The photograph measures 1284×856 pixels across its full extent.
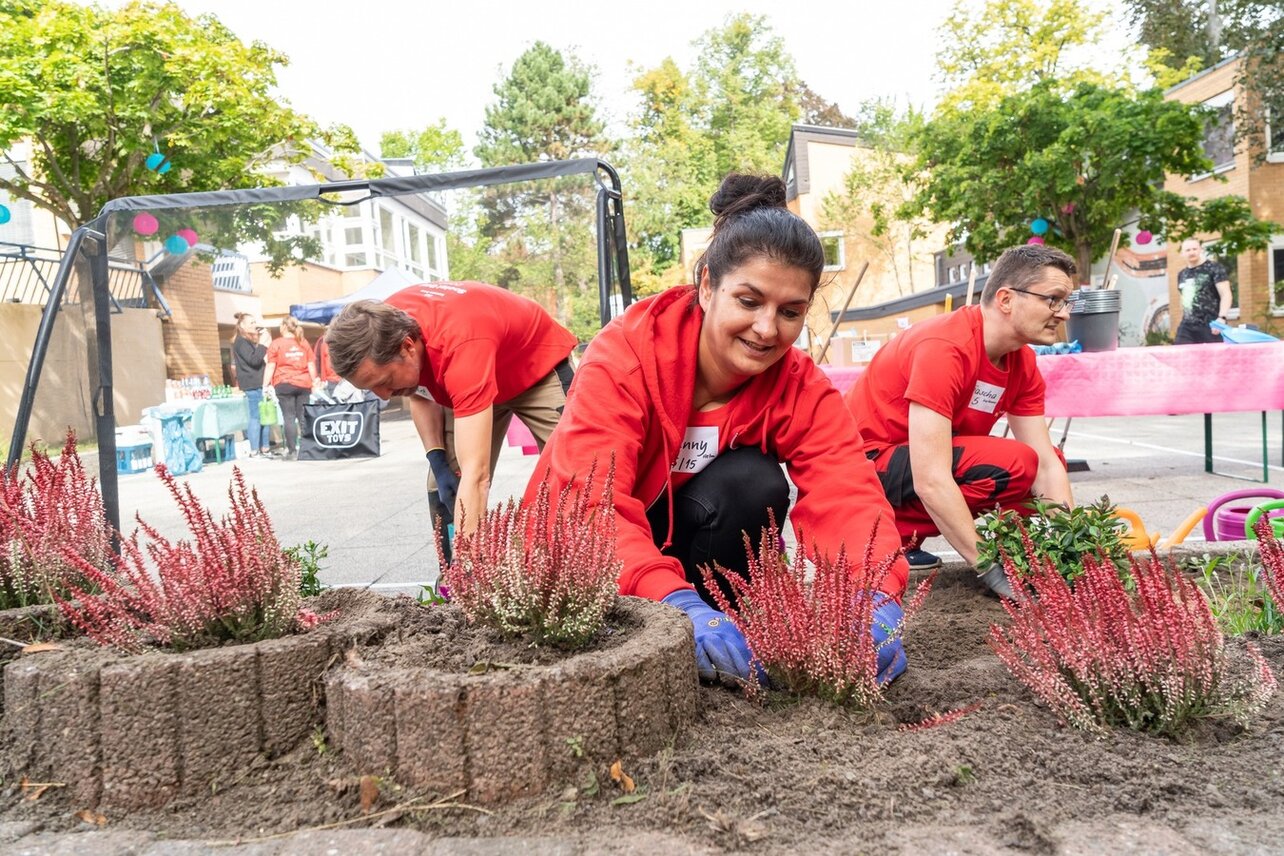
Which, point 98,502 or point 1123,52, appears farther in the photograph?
point 1123,52

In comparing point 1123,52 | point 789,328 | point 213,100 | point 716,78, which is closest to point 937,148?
point 1123,52

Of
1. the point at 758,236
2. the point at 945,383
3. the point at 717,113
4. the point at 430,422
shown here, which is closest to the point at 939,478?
the point at 945,383

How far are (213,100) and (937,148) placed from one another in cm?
1289

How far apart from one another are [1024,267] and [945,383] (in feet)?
1.99

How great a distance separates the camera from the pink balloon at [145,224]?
490cm

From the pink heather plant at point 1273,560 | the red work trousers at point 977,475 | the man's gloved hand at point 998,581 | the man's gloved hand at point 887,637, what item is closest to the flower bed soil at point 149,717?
the man's gloved hand at point 887,637

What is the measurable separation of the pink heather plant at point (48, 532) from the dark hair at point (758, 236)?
5.33ft

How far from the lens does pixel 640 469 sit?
8.36 ft

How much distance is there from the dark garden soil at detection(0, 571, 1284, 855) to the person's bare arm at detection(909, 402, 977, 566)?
1.32m

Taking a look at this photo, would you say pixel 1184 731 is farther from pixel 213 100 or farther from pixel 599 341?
pixel 213 100

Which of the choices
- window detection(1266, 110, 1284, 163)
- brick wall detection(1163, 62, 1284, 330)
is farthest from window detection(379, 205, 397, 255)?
window detection(1266, 110, 1284, 163)

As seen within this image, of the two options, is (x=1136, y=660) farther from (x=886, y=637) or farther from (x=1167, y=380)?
(x=1167, y=380)

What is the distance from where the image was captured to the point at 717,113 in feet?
170

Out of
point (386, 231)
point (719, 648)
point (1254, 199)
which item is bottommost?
point (719, 648)
